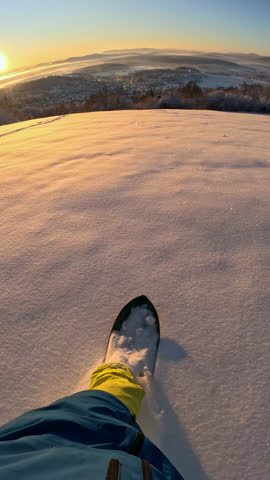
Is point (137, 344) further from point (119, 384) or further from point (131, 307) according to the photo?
point (119, 384)

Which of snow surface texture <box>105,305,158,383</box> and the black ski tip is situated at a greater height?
the black ski tip

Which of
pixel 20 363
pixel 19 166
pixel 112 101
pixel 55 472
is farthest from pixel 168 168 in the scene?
pixel 112 101

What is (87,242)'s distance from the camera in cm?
186

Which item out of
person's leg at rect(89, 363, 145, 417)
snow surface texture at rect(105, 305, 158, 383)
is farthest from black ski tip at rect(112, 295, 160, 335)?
person's leg at rect(89, 363, 145, 417)

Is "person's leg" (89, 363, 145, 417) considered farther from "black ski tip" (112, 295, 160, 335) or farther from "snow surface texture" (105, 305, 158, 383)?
"black ski tip" (112, 295, 160, 335)

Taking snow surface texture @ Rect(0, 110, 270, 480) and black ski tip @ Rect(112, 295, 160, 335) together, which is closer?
snow surface texture @ Rect(0, 110, 270, 480)

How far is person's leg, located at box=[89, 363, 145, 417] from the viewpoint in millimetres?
993

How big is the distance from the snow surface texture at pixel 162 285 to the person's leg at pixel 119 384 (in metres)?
0.07

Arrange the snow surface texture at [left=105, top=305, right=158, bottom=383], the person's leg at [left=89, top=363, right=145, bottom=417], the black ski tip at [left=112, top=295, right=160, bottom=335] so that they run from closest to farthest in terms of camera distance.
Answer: the person's leg at [left=89, top=363, right=145, bottom=417] → the snow surface texture at [left=105, top=305, right=158, bottom=383] → the black ski tip at [left=112, top=295, right=160, bottom=335]

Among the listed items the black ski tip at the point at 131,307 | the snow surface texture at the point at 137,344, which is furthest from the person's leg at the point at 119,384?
the black ski tip at the point at 131,307

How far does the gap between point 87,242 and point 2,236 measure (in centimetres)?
63

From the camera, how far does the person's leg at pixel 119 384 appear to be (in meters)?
0.99

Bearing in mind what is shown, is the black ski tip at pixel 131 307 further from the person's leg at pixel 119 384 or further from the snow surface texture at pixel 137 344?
the person's leg at pixel 119 384

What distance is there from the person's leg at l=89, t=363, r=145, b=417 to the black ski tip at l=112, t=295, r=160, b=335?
0.20 metres
